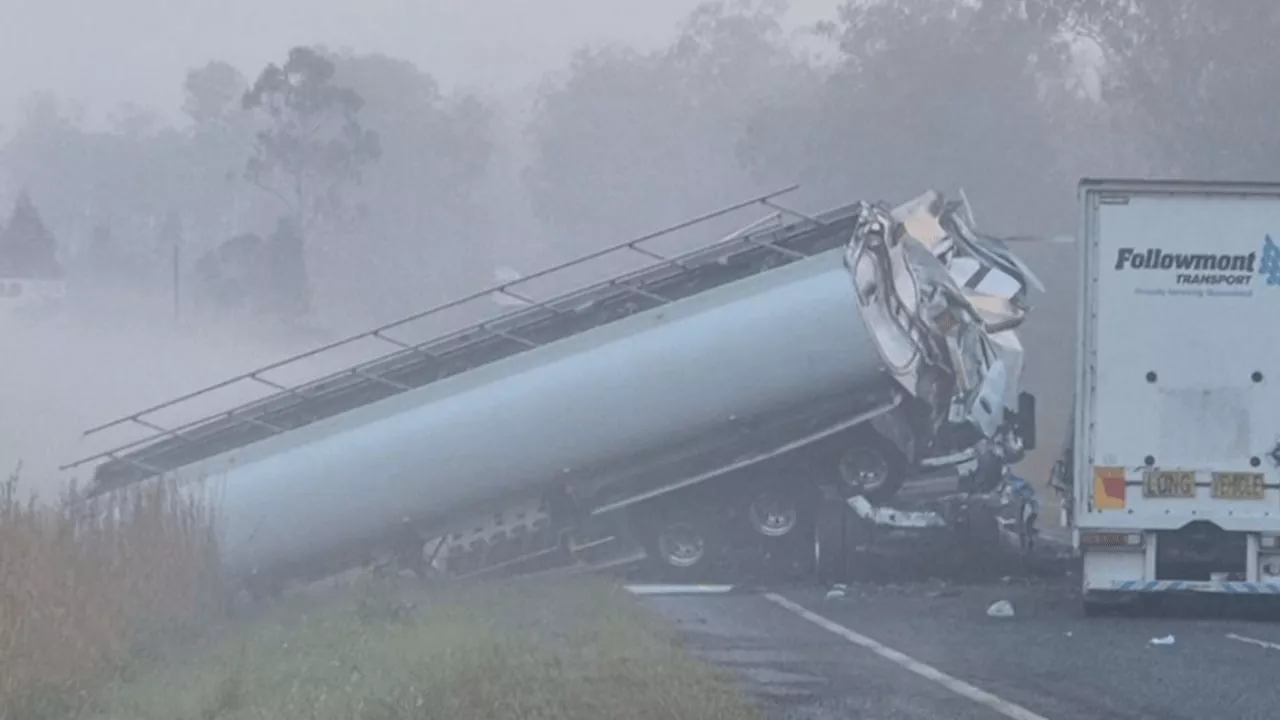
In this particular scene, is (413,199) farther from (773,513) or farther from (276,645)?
(276,645)

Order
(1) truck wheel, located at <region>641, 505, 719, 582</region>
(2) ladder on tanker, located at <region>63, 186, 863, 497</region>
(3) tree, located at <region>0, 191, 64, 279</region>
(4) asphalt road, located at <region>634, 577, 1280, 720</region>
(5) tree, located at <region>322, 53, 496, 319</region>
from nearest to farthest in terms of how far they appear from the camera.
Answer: (4) asphalt road, located at <region>634, 577, 1280, 720</region> < (2) ladder on tanker, located at <region>63, 186, 863, 497</region> < (1) truck wheel, located at <region>641, 505, 719, 582</region> < (3) tree, located at <region>0, 191, 64, 279</region> < (5) tree, located at <region>322, 53, 496, 319</region>

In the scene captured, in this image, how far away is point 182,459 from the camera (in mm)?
18844

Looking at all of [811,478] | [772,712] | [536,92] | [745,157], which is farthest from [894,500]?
[536,92]

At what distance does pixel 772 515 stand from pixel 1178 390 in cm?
481

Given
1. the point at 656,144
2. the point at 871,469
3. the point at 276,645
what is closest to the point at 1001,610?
the point at 871,469

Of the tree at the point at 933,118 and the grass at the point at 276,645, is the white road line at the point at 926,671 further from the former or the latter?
the tree at the point at 933,118

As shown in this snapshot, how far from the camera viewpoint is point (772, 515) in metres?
19.1

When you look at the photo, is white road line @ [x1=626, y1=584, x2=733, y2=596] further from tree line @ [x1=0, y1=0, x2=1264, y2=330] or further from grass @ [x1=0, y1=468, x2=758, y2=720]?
tree line @ [x1=0, y1=0, x2=1264, y2=330]

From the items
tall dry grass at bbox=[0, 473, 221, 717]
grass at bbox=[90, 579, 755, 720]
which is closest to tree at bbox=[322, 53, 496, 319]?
tall dry grass at bbox=[0, 473, 221, 717]

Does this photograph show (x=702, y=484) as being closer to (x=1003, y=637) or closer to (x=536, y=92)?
(x=1003, y=637)

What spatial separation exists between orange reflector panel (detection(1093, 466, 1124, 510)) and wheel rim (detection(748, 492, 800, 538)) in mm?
4152

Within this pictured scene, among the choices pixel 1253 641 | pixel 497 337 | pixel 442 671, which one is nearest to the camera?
pixel 442 671

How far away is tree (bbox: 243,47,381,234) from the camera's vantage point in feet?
139

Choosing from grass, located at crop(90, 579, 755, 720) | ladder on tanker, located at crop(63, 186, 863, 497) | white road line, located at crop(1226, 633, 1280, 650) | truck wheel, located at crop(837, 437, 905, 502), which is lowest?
white road line, located at crop(1226, 633, 1280, 650)
